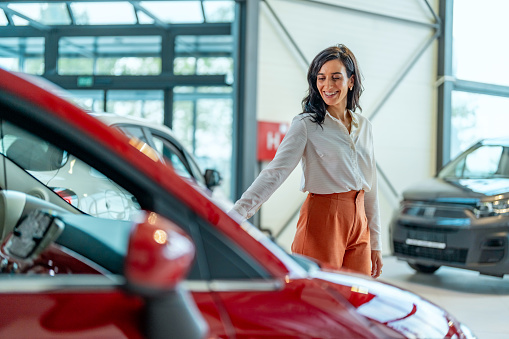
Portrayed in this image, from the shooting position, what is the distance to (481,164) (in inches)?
278

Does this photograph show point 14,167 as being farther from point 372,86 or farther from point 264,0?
point 372,86

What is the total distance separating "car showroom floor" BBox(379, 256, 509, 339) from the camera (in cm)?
492

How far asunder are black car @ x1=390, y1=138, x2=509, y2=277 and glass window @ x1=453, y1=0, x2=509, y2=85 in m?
3.71

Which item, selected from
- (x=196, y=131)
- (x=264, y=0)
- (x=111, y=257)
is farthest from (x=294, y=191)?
(x=111, y=257)

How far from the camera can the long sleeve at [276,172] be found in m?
2.34

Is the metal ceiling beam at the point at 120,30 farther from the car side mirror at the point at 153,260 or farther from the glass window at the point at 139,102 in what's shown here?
the car side mirror at the point at 153,260

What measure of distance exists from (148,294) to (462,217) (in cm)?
566

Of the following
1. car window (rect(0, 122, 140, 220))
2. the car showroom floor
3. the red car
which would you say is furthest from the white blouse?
the car showroom floor

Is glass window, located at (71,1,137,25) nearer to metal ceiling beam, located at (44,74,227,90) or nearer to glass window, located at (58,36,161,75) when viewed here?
glass window, located at (58,36,161,75)

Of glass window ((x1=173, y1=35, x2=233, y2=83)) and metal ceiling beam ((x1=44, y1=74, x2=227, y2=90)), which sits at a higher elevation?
glass window ((x1=173, y1=35, x2=233, y2=83))

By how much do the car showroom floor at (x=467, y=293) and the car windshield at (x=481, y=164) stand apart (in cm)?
126

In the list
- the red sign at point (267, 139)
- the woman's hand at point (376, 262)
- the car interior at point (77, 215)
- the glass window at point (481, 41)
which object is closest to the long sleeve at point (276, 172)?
the woman's hand at point (376, 262)

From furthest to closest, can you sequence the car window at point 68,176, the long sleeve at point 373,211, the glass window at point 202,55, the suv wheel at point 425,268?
1. the glass window at point 202,55
2. the suv wheel at point 425,268
3. the long sleeve at point 373,211
4. the car window at point 68,176

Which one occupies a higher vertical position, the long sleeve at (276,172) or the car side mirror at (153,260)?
the long sleeve at (276,172)
